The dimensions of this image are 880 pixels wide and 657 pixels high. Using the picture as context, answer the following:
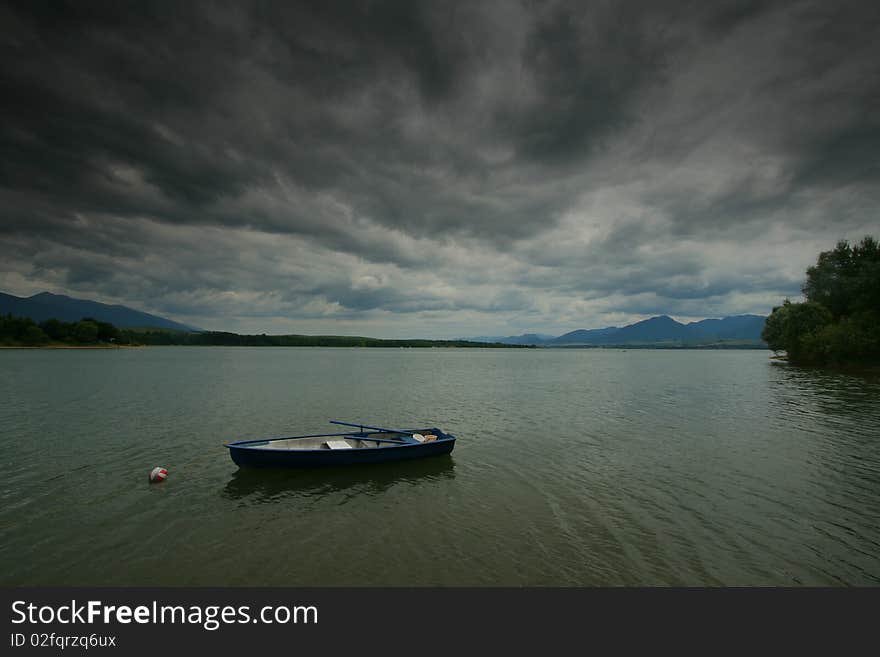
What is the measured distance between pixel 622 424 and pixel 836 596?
86.4 feet

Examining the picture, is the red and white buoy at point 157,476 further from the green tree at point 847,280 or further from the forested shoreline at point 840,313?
the green tree at point 847,280

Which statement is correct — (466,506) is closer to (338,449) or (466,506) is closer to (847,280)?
(338,449)

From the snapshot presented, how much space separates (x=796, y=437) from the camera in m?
Result: 31.0

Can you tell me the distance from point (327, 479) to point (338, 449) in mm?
1680

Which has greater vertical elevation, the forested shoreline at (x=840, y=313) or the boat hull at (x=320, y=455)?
the forested shoreline at (x=840, y=313)

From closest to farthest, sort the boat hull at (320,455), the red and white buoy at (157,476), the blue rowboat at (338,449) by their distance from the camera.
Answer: the red and white buoy at (157,476) < the boat hull at (320,455) < the blue rowboat at (338,449)

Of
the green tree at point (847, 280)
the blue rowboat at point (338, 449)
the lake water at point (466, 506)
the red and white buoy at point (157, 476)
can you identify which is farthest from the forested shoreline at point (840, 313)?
the red and white buoy at point (157, 476)

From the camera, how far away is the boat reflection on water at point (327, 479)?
65.9ft

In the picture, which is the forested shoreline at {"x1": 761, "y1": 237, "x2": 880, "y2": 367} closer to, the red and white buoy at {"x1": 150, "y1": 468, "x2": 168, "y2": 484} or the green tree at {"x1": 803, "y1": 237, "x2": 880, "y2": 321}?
the green tree at {"x1": 803, "y1": 237, "x2": 880, "y2": 321}

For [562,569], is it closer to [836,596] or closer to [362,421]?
[836,596]

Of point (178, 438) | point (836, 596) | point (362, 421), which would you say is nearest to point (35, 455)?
point (178, 438)

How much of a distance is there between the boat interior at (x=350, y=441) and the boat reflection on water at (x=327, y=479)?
52.9 inches

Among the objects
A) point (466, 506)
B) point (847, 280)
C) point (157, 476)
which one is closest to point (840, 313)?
point (847, 280)

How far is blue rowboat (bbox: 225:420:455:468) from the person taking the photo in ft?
73.8
